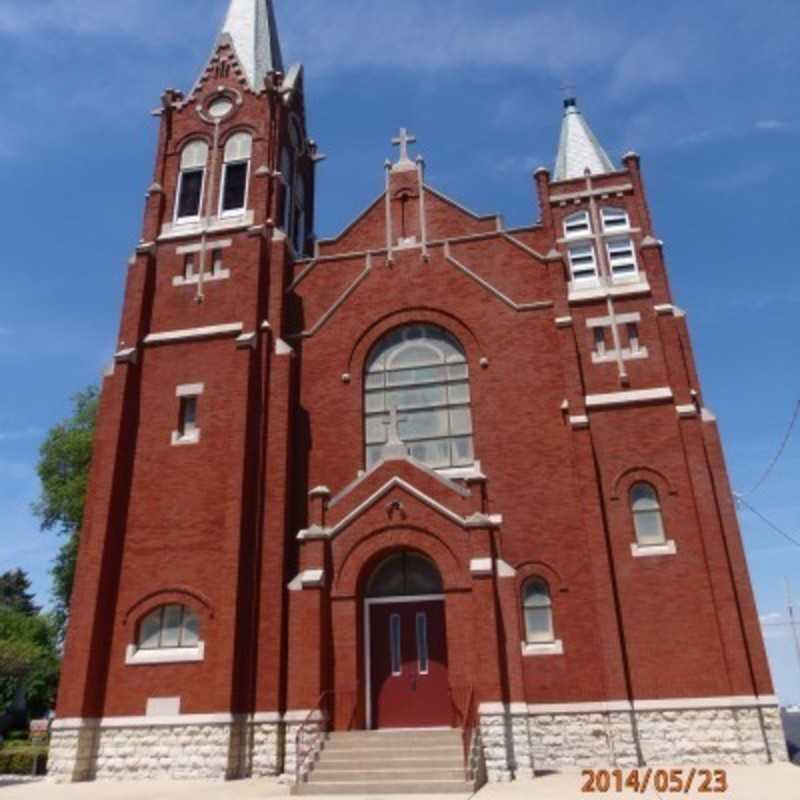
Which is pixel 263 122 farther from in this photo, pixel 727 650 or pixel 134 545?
pixel 727 650

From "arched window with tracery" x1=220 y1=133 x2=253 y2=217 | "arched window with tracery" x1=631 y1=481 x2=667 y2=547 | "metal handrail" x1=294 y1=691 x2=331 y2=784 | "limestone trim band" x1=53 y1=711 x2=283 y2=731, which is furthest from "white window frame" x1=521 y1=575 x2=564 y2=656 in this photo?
"arched window with tracery" x1=220 y1=133 x2=253 y2=217

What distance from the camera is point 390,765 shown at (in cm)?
1388

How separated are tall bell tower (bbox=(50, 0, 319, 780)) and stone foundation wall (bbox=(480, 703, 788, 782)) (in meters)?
5.37

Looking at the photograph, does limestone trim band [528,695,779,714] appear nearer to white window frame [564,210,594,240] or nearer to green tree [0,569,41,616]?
white window frame [564,210,594,240]

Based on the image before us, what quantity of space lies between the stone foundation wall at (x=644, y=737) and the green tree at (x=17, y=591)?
5490cm

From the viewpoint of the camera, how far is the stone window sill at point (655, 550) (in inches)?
690

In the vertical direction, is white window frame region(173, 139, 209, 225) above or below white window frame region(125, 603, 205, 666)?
above

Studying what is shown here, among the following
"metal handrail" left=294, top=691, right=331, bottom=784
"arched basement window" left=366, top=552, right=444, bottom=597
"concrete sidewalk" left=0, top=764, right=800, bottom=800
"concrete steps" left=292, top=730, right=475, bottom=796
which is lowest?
"concrete sidewalk" left=0, top=764, right=800, bottom=800

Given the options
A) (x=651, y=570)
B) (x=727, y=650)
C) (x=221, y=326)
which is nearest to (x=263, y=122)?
(x=221, y=326)

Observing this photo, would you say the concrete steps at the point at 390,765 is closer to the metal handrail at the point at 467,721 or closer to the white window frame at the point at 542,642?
the metal handrail at the point at 467,721

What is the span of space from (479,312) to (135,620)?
12120 millimetres

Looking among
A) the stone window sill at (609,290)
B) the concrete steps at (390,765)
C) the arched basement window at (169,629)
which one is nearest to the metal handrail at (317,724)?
the concrete steps at (390,765)

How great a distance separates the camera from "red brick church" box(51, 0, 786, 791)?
16.3 meters

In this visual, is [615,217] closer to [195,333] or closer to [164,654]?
[195,333]
